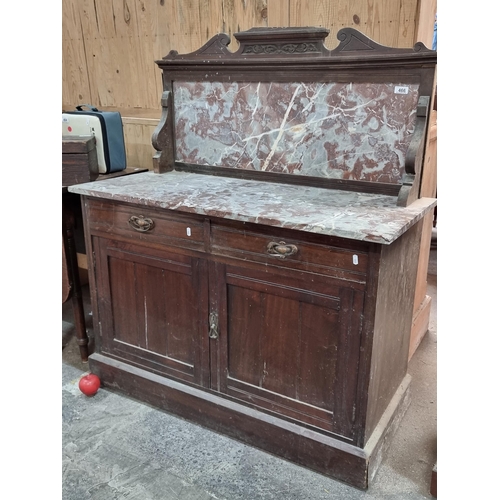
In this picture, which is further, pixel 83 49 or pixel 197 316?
pixel 83 49

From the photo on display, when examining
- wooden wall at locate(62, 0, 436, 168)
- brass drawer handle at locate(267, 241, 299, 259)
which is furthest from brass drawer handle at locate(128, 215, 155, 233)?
wooden wall at locate(62, 0, 436, 168)

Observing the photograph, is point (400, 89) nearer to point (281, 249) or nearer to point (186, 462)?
point (281, 249)

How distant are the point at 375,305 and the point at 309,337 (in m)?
0.27

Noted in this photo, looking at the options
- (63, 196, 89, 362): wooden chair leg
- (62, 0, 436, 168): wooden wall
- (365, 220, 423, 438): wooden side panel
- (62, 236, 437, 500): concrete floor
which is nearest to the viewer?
(365, 220, 423, 438): wooden side panel

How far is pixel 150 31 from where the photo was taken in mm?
2535

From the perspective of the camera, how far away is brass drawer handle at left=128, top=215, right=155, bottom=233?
183 cm

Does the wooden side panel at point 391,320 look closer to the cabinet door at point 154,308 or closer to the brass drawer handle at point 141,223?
the cabinet door at point 154,308

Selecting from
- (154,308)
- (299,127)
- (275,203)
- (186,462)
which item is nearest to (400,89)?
(299,127)

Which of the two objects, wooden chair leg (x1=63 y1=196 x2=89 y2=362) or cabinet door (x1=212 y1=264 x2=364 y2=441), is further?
wooden chair leg (x1=63 y1=196 x2=89 y2=362)

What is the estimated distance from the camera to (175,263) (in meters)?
1.84

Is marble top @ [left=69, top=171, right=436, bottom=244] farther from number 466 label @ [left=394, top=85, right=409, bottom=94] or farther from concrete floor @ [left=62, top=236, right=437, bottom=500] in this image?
concrete floor @ [left=62, top=236, right=437, bottom=500]

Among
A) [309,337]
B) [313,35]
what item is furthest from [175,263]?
[313,35]

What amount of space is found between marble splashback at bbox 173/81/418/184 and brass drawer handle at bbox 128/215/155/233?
20.5 inches

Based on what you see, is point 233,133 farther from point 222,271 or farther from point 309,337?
point 309,337
